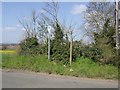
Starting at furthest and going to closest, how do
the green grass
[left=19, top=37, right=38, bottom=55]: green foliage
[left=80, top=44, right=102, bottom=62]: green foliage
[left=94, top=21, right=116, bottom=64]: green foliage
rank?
[left=19, top=37, right=38, bottom=55]: green foliage < [left=80, top=44, right=102, bottom=62]: green foliage < [left=94, top=21, right=116, bottom=64]: green foliage < the green grass

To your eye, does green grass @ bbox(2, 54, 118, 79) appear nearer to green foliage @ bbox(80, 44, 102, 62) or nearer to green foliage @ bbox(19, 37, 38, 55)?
green foliage @ bbox(80, 44, 102, 62)

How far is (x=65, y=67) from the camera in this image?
696 inches

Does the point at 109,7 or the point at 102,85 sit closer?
the point at 102,85

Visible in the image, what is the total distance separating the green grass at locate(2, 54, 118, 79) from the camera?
15.3 meters

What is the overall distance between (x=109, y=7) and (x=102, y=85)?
31.3 metres

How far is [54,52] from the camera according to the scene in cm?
2042

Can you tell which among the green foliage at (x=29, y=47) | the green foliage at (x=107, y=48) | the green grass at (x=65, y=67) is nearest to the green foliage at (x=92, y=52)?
the green foliage at (x=107, y=48)

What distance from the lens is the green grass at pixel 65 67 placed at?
15.3m

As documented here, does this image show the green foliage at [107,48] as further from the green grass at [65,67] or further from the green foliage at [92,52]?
Answer: the green grass at [65,67]

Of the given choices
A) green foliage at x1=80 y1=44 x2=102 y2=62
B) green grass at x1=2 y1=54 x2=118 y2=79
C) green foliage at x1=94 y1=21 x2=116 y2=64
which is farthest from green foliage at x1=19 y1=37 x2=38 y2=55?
green foliage at x1=94 y1=21 x2=116 y2=64

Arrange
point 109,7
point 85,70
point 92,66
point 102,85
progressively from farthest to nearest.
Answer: point 109,7, point 92,66, point 85,70, point 102,85

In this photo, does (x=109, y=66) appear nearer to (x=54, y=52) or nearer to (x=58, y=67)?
(x=58, y=67)

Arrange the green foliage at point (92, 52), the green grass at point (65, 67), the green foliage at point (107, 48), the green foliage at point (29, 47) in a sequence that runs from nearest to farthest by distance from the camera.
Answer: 1. the green grass at point (65, 67)
2. the green foliage at point (107, 48)
3. the green foliage at point (92, 52)
4. the green foliage at point (29, 47)

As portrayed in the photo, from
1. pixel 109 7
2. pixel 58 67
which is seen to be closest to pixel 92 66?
pixel 58 67
